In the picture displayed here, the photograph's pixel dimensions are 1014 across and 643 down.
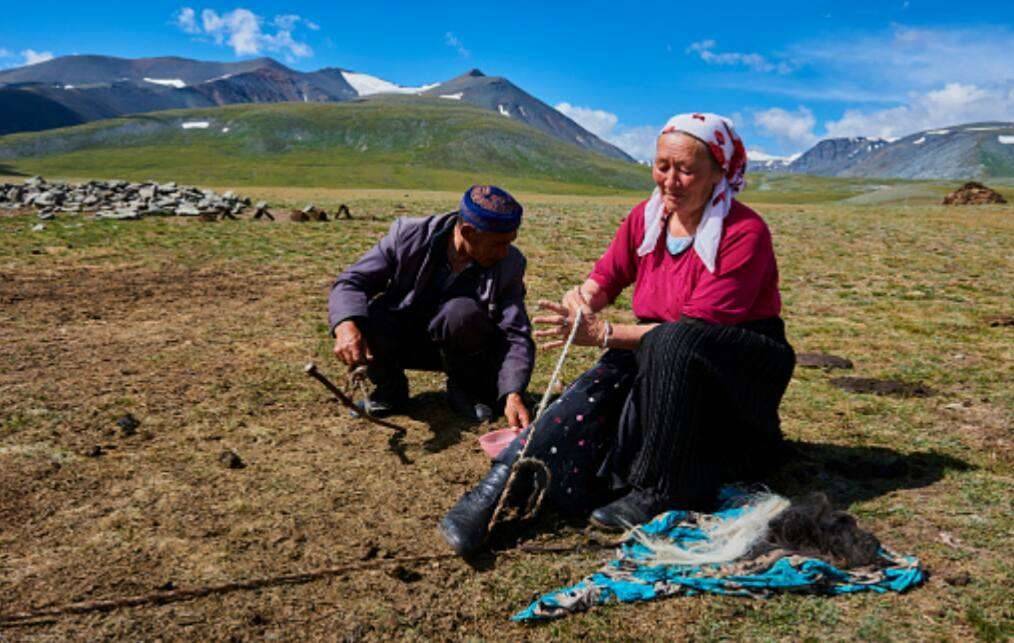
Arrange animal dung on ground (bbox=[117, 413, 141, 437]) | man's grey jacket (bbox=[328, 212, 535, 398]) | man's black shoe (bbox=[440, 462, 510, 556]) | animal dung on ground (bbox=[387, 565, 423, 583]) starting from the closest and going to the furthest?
animal dung on ground (bbox=[387, 565, 423, 583]) → man's black shoe (bbox=[440, 462, 510, 556]) → animal dung on ground (bbox=[117, 413, 141, 437]) → man's grey jacket (bbox=[328, 212, 535, 398])

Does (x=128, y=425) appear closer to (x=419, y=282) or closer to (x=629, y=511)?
(x=419, y=282)

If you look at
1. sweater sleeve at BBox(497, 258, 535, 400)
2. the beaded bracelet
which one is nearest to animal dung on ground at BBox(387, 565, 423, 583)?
the beaded bracelet

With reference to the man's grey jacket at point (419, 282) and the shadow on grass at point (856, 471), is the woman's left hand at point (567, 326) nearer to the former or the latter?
the man's grey jacket at point (419, 282)

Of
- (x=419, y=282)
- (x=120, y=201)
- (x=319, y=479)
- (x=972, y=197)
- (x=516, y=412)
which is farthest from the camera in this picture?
(x=972, y=197)

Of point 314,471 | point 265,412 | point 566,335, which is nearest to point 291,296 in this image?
point 265,412

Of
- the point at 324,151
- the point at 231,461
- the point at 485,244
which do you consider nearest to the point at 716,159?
the point at 485,244

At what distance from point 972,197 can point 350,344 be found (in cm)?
3119

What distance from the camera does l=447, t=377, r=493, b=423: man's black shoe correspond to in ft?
16.2

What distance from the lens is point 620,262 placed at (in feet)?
13.3

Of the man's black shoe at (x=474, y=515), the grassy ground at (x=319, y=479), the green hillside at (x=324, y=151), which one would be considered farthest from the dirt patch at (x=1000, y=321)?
A: the green hillside at (x=324, y=151)

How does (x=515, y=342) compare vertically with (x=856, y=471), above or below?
above

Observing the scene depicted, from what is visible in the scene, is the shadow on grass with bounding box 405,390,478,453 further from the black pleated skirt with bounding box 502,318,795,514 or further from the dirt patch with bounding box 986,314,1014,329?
the dirt patch with bounding box 986,314,1014,329

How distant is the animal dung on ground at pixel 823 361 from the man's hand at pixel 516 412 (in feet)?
10.7

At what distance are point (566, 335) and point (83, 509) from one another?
7.94 feet
